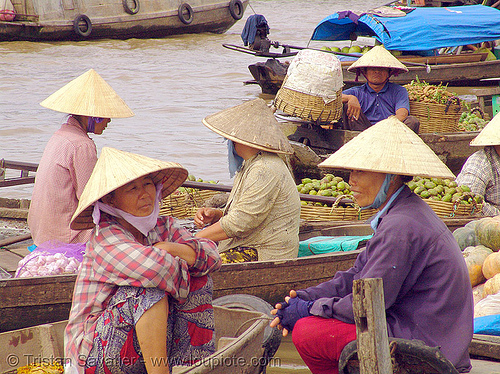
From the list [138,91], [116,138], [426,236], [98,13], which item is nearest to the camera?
[426,236]

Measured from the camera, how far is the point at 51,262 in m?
3.17

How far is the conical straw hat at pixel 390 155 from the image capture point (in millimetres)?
2051

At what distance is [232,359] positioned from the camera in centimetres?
220

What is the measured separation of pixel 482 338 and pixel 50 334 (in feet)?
6.00

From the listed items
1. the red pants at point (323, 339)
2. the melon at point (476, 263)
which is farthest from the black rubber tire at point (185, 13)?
the red pants at point (323, 339)

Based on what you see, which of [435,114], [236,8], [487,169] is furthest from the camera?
[236,8]

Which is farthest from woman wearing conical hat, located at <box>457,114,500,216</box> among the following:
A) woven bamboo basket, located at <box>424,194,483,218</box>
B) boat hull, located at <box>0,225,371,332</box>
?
boat hull, located at <box>0,225,371,332</box>

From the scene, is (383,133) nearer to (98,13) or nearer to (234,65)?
(234,65)

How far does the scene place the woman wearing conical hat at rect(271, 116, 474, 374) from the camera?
1.95 m

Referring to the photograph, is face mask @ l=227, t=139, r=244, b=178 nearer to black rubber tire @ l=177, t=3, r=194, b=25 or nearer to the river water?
the river water

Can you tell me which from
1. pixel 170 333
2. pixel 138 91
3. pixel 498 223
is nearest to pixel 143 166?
pixel 170 333

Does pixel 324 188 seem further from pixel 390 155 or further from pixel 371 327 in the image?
pixel 371 327

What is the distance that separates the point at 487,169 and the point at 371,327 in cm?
270

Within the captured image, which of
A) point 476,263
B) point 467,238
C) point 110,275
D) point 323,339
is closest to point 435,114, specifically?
point 467,238
